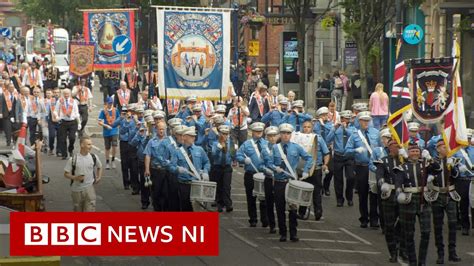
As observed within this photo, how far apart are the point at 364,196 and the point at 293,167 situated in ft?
7.37

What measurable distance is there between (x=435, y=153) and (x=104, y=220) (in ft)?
27.9

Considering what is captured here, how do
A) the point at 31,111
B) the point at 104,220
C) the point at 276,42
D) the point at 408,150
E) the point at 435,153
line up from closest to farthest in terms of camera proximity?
the point at 104,220, the point at 408,150, the point at 435,153, the point at 31,111, the point at 276,42

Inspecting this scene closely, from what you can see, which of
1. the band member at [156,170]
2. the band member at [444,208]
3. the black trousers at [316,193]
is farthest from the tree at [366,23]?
the band member at [444,208]

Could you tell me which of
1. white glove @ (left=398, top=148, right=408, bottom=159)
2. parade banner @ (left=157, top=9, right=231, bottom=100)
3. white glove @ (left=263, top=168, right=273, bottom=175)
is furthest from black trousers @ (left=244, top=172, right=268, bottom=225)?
Result: parade banner @ (left=157, top=9, right=231, bottom=100)

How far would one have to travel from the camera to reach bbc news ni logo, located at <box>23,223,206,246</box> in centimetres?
1472

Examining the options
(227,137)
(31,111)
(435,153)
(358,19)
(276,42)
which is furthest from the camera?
(276,42)

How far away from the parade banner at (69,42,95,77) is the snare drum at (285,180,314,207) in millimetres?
22397

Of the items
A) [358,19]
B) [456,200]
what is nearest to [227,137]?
[456,200]

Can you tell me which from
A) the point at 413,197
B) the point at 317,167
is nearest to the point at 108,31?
the point at 317,167

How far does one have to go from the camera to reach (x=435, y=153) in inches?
895

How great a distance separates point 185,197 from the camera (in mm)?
21828

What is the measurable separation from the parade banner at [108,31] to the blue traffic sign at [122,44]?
2.40ft

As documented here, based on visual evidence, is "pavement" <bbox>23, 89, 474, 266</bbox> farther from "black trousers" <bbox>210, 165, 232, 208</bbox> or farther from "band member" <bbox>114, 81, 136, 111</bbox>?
"band member" <bbox>114, 81, 136, 111</bbox>

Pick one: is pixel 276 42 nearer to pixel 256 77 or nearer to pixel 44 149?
pixel 256 77
